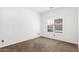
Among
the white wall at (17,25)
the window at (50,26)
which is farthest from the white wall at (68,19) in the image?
the white wall at (17,25)

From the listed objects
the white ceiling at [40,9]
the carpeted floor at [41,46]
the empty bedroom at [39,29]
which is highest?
the white ceiling at [40,9]

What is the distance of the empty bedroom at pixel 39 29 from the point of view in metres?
1.55

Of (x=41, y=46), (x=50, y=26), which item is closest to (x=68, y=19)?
(x=50, y=26)

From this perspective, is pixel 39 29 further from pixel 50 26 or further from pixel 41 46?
pixel 41 46

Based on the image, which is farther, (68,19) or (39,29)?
(39,29)

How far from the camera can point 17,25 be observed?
1598 mm

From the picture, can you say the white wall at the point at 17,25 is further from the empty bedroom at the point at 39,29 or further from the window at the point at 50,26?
the window at the point at 50,26

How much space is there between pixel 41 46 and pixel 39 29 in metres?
0.41

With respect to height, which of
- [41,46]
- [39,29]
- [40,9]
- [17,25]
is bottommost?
[41,46]

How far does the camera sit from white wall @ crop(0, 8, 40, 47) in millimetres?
1533

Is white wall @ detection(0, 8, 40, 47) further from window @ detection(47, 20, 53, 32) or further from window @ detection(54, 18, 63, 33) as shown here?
window @ detection(54, 18, 63, 33)
